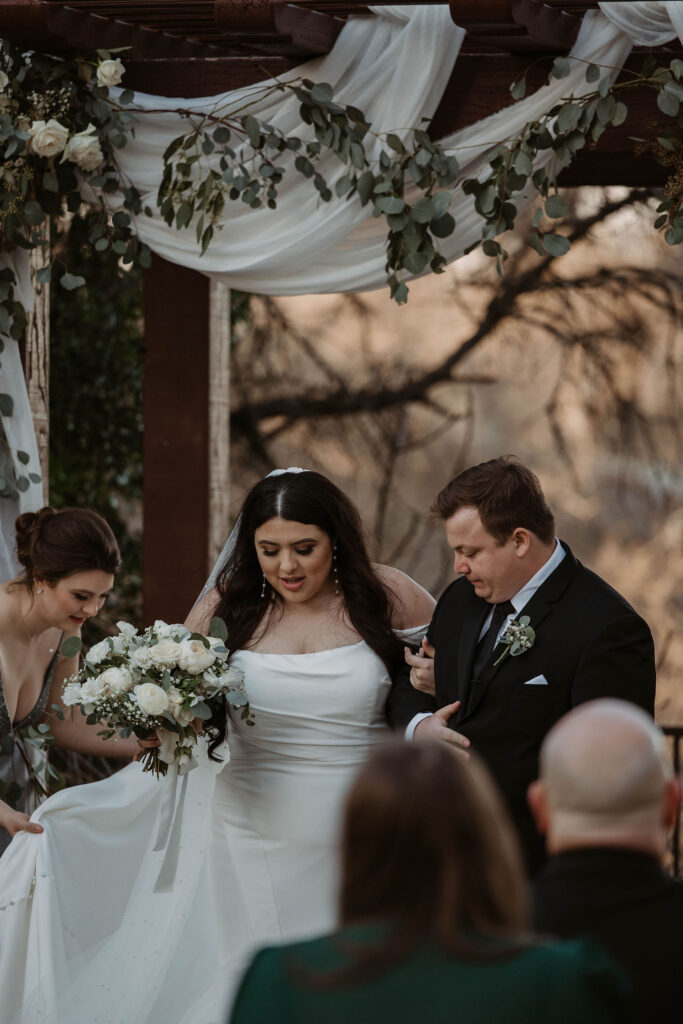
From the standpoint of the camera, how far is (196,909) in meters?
4.00

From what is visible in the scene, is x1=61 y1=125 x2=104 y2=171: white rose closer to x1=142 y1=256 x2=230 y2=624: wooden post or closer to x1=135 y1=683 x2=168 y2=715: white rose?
x1=142 y1=256 x2=230 y2=624: wooden post

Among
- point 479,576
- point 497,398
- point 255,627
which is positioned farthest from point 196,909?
point 497,398

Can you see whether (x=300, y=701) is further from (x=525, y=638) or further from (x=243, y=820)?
(x=525, y=638)

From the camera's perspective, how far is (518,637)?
11.3 ft

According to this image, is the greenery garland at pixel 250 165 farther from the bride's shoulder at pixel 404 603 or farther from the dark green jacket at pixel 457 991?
the dark green jacket at pixel 457 991

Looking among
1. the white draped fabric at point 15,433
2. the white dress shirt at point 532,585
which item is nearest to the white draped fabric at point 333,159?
the white draped fabric at point 15,433

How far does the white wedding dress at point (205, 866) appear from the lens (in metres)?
3.85

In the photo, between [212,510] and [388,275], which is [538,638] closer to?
[388,275]

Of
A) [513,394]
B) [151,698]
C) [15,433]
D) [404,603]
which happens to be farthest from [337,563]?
[513,394]

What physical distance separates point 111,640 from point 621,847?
2.29 m

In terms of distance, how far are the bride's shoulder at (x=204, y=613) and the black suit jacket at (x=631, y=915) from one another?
2410 mm

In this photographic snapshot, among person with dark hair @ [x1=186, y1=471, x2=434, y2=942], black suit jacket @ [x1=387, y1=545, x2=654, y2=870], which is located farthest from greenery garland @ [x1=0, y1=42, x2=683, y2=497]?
black suit jacket @ [x1=387, y1=545, x2=654, y2=870]

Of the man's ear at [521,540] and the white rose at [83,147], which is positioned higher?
the white rose at [83,147]

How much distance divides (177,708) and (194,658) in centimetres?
14
